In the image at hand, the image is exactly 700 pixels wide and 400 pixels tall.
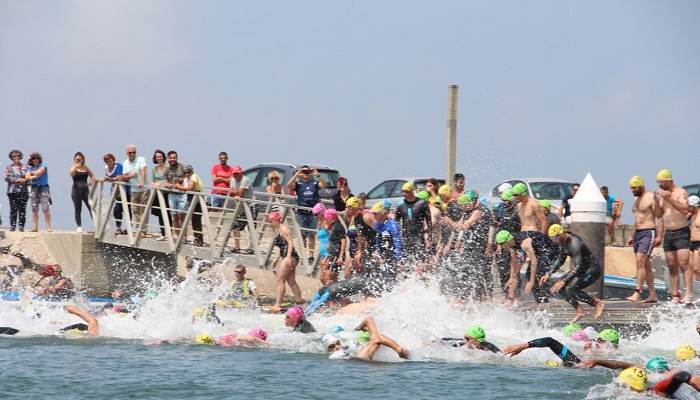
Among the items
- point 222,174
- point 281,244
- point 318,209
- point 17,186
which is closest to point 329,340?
point 318,209

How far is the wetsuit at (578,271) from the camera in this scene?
1623cm

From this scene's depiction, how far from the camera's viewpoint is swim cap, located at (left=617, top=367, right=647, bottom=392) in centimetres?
1227

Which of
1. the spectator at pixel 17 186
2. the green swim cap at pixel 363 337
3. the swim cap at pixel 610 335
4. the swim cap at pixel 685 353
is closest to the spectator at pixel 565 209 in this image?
the swim cap at pixel 610 335

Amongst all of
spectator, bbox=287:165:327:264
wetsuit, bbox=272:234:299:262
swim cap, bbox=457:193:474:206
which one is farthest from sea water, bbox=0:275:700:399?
spectator, bbox=287:165:327:264

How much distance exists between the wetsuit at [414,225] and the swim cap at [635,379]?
4.96 meters

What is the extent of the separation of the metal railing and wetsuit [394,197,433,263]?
2638 mm

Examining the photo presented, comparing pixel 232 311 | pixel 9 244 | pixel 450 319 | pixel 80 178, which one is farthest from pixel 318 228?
pixel 9 244

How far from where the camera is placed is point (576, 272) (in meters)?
16.2

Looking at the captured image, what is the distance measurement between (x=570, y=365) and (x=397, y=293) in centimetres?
369

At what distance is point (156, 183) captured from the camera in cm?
2098

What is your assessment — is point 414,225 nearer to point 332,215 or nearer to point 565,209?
point 332,215

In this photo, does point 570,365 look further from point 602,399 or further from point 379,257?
point 379,257

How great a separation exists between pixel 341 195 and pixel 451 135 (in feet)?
6.96

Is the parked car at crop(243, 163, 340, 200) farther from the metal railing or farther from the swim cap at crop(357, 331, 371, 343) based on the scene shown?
the swim cap at crop(357, 331, 371, 343)
